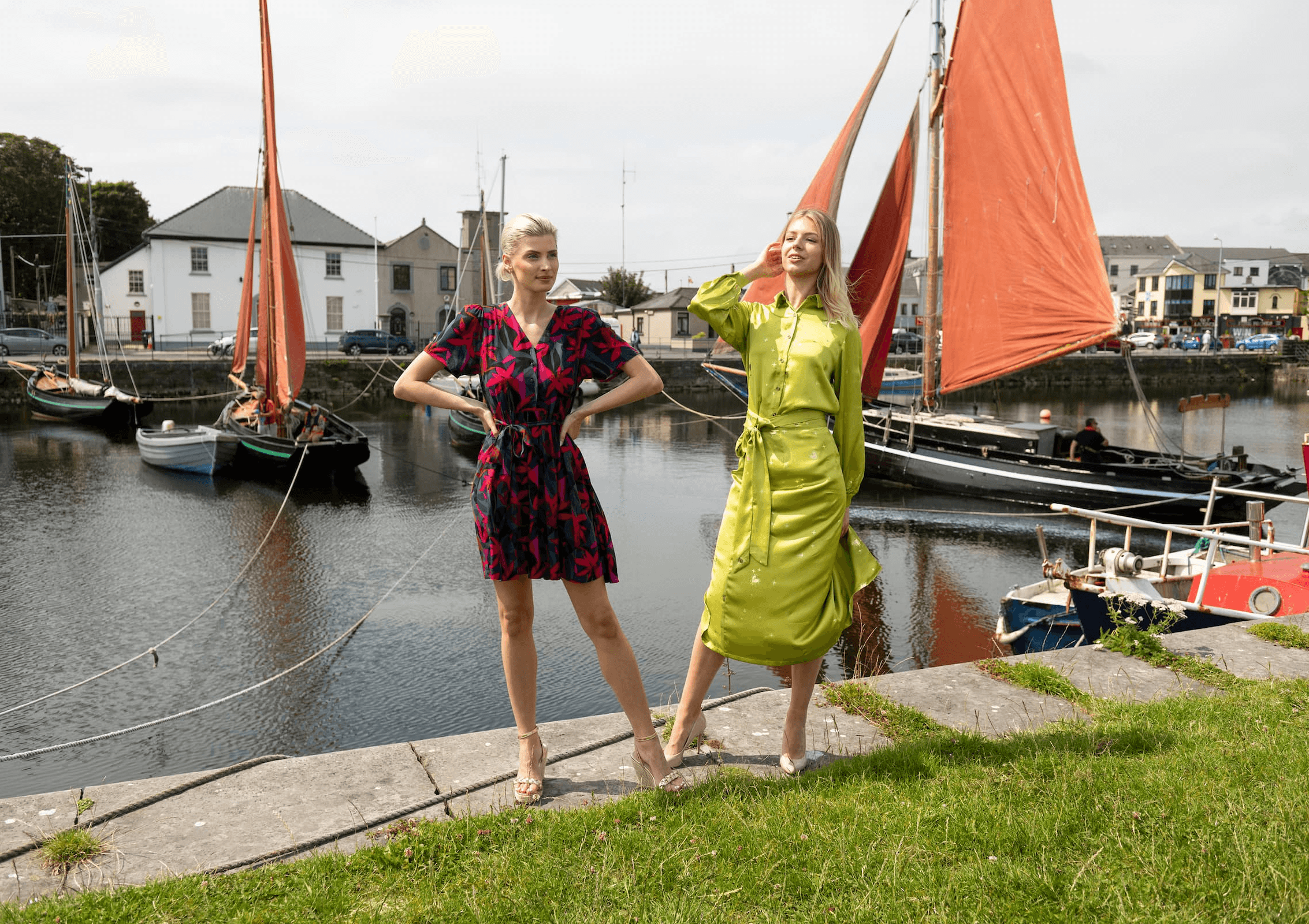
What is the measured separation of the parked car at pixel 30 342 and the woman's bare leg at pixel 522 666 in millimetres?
44412

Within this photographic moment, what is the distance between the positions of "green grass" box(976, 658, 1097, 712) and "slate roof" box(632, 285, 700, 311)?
5831cm

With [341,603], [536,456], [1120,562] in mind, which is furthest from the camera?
[341,603]

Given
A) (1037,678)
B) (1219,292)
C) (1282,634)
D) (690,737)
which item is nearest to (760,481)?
(690,737)

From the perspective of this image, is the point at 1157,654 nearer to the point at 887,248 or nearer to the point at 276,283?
the point at 887,248

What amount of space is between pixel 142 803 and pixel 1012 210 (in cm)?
1571

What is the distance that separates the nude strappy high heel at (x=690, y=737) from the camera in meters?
3.27

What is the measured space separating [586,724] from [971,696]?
5.37ft

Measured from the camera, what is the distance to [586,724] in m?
3.71

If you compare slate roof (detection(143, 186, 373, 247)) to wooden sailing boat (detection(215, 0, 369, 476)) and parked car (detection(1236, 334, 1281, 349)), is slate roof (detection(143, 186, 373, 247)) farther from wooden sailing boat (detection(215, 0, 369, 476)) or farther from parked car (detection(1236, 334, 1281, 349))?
parked car (detection(1236, 334, 1281, 349))

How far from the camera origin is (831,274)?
10.6 feet

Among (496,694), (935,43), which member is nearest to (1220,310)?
(935,43)

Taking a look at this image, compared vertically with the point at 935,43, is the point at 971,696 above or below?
below

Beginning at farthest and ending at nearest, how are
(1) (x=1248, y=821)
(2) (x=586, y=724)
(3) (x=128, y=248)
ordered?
(3) (x=128, y=248), (2) (x=586, y=724), (1) (x=1248, y=821)

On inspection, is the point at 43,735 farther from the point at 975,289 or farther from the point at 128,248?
the point at 128,248
